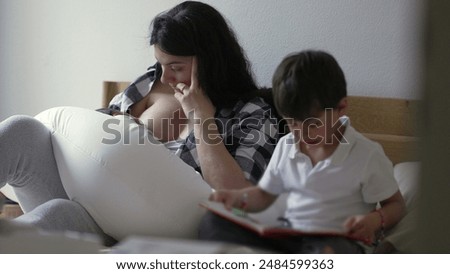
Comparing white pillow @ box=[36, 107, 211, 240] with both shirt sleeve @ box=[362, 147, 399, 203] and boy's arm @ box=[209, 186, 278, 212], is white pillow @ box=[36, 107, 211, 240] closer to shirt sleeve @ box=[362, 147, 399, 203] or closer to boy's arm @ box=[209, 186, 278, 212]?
boy's arm @ box=[209, 186, 278, 212]

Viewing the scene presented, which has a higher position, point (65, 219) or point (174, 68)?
point (174, 68)

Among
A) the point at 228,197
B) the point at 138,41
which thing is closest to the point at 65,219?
the point at 228,197

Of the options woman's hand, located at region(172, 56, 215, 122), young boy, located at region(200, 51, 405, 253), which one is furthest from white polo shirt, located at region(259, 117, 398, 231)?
woman's hand, located at region(172, 56, 215, 122)

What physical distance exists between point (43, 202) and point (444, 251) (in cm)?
43

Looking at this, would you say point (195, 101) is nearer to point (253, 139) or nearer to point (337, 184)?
point (253, 139)

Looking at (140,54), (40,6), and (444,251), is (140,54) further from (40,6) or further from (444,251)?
(444,251)

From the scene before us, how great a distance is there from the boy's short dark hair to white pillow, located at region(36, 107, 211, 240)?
11 cm

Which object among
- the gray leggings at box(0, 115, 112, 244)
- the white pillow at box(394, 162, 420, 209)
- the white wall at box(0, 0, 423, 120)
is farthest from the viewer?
the gray leggings at box(0, 115, 112, 244)

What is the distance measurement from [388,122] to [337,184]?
0.30ft

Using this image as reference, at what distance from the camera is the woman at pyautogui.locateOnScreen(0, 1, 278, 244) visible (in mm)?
716

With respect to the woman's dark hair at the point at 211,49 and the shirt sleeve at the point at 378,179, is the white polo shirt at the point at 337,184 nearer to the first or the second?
the shirt sleeve at the point at 378,179

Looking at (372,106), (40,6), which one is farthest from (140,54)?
(372,106)

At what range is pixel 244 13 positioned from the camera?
820 mm

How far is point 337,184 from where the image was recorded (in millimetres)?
640
